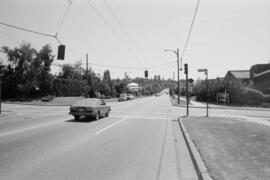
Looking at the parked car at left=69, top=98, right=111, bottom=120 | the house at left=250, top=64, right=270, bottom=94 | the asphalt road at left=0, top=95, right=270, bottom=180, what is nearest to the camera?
the asphalt road at left=0, top=95, right=270, bottom=180

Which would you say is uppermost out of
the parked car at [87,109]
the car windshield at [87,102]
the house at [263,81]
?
the house at [263,81]

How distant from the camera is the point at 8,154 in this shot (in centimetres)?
618

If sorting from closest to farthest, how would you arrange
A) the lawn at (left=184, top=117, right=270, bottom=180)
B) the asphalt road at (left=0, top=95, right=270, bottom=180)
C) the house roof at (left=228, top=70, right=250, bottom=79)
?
the lawn at (left=184, top=117, right=270, bottom=180) < the asphalt road at (left=0, top=95, right=270, bottom=180) < the house roof at (left=228, top=70, right=250, bottom=79)

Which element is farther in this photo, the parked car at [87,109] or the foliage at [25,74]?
the foliage at [25,74]

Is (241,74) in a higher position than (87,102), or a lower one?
higher

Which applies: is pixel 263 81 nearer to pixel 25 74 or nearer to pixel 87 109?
pixel 87 109

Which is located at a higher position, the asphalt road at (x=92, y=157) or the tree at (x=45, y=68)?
the tree at (x=45, y=68)

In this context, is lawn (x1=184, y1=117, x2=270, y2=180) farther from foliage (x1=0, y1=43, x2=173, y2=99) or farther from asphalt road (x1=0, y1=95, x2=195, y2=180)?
foliage (x1=0, y1=43, x2=173, y2=99)

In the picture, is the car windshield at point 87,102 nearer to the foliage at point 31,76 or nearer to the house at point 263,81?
the foliage at point 31,76

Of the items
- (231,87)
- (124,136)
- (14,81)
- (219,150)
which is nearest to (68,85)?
(14,81)

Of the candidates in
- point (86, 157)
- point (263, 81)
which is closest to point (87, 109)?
point (86, 157)

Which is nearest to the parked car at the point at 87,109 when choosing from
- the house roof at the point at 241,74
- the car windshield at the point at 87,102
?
the car windshield at the point at 87,102

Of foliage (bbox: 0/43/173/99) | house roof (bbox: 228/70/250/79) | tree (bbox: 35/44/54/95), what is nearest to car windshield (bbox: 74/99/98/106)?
foliage (bbox: 0/43/173/99)

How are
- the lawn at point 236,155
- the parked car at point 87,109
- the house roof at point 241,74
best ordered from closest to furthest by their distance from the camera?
1. the lawn at point 236,155
2. the parked car at point 87,109
3. the house roof at point 241,74
